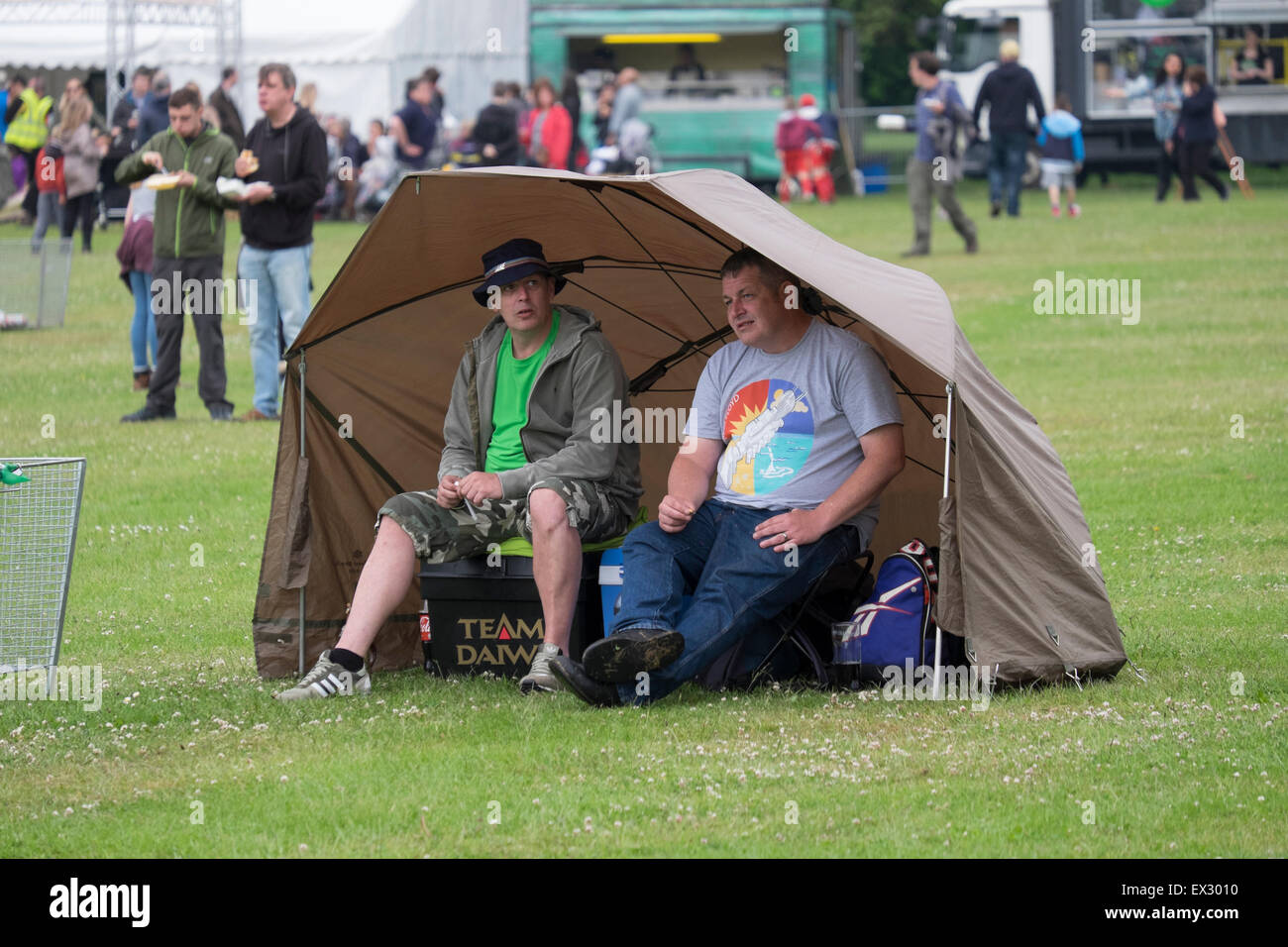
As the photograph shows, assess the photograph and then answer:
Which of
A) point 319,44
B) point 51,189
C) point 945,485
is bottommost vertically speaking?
point 945,485

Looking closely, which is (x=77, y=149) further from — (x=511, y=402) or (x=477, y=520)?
(x=477, y=520)

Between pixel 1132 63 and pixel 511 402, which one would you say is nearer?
pixel 511 402

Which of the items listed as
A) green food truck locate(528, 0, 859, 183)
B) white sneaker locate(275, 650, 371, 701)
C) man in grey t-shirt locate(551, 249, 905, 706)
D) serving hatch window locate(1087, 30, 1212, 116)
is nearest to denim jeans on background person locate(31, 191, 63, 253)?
green food truck locate(528, 0, 859, 183)

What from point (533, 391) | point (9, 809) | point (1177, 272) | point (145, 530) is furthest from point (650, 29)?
point (9, 809)

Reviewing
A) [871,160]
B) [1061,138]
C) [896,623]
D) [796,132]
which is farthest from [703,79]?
[896,623]

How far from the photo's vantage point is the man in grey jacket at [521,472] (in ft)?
21.0

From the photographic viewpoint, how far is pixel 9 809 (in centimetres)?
515

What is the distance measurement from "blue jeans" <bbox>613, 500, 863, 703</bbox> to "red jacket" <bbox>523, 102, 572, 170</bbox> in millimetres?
20020

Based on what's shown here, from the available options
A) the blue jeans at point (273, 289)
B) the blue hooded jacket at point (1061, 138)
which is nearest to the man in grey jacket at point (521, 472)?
the blue jeans at point (273, 289)

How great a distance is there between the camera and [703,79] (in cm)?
3297

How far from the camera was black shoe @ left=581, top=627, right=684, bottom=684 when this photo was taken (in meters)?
5.96

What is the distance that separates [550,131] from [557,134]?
0.12 metres

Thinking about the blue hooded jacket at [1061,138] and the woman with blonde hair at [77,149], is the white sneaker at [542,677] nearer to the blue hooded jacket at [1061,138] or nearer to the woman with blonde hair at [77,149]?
the woman with blonde hair at [77,149]

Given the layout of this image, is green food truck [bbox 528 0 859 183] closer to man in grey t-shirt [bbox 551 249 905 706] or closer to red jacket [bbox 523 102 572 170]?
red jacket [bbox 523 102 572 170]
